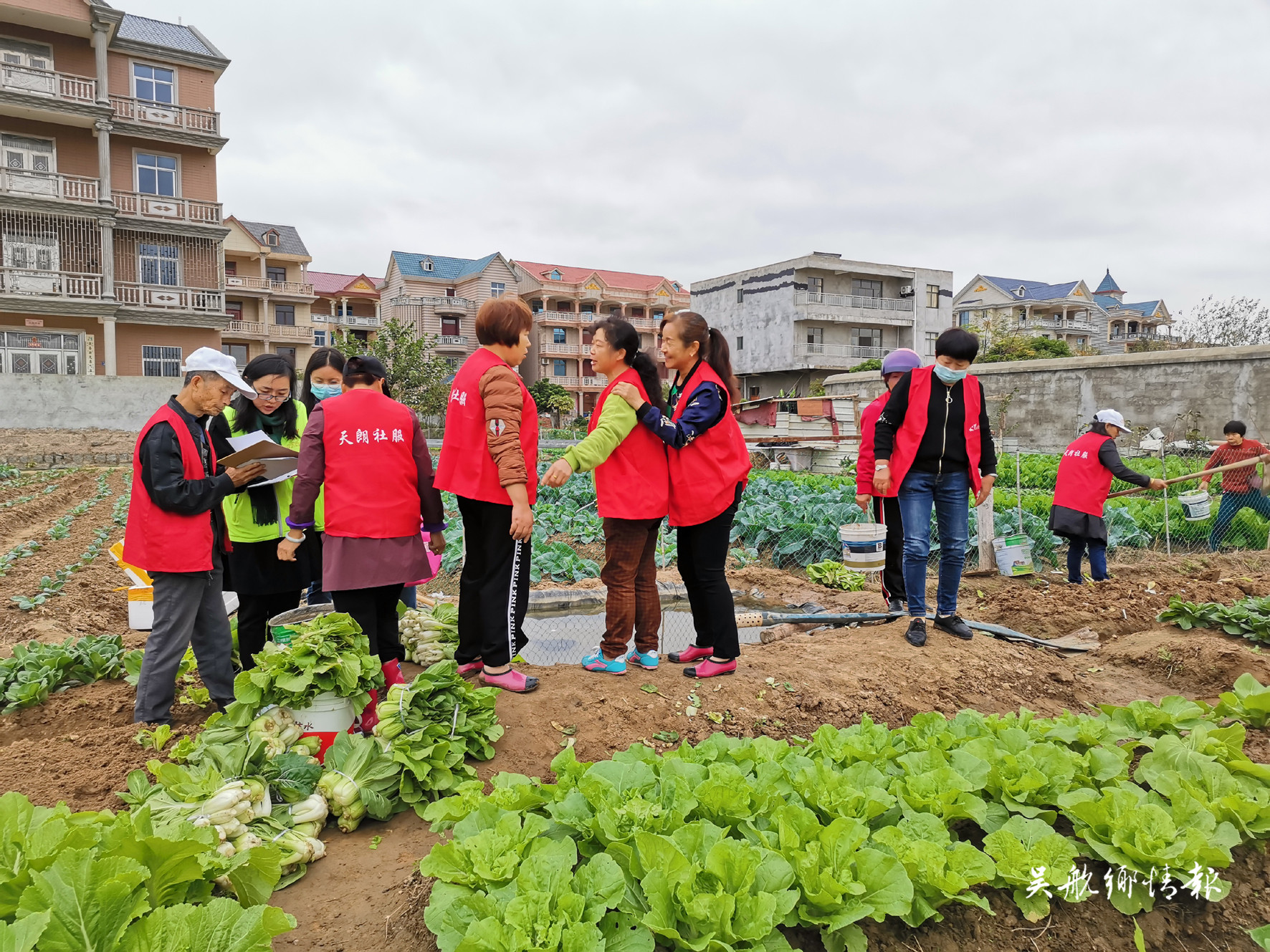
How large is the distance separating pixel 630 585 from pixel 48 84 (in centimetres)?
2659

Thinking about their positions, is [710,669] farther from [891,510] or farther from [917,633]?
[891,510]

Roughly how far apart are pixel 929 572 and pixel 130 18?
31046mm

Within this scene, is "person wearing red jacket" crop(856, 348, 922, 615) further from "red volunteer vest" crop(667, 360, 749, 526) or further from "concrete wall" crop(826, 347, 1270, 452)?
"concrete wall" crop(826, 347, 1270, 452)

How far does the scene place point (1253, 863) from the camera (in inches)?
88.4

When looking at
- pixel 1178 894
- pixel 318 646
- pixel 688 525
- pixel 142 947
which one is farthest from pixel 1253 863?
pixel 318 646

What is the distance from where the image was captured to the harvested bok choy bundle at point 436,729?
9.10 feet

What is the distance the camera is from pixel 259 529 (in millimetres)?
3783

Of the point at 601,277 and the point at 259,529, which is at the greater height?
the point at 601,277

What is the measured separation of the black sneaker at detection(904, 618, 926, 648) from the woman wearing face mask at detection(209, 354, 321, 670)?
138 inches

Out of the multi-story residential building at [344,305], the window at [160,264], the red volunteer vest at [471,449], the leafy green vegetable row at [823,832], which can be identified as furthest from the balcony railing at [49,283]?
the leafy green vegetable row at [823,832]

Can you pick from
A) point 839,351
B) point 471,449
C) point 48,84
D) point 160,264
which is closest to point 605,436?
point 471,449

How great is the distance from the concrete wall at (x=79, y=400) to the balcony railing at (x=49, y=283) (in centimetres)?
321

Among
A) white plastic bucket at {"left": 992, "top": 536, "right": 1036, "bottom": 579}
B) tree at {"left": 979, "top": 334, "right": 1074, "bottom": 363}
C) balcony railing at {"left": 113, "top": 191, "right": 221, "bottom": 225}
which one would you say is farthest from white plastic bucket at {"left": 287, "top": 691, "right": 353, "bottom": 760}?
tree at {"left": 979, "top": 334, "right": 1074, "bottom": 363}

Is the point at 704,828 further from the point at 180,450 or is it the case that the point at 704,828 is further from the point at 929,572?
the point at 929,572
